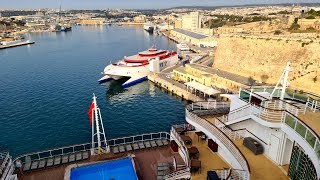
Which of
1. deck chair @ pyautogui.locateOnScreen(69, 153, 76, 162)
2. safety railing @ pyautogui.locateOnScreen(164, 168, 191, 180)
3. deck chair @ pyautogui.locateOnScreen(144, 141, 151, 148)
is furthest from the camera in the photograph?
deck chair @ pyautogui.locateOnScreen(144, 141, 151, 148)

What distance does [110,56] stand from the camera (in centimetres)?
9056

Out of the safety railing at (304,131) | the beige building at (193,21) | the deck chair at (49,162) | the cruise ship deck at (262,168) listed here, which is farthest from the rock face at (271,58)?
the beige building at (193,21)

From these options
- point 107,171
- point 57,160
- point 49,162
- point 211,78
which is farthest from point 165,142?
point 211,78

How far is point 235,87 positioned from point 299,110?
30.6 metres

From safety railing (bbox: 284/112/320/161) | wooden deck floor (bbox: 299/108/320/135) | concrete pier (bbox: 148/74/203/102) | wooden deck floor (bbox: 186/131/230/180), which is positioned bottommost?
concrete pier (bbox: 148/74/203/102)

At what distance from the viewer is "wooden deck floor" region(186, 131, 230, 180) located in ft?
46.6

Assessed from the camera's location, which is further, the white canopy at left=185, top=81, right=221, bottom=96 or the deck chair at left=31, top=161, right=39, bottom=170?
the white canopy at left=185, top=81, right=221, bottom=96

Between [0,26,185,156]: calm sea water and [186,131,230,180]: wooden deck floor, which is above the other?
[186,131,230,180]: wooden deck floor

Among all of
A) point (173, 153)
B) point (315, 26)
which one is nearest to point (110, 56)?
point (315, 26)

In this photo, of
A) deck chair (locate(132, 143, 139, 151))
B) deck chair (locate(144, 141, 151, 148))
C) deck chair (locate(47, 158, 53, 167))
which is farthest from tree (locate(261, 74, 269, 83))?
deck chair (locate(47, 158, 53, 167))

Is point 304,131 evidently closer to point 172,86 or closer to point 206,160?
point 206,160

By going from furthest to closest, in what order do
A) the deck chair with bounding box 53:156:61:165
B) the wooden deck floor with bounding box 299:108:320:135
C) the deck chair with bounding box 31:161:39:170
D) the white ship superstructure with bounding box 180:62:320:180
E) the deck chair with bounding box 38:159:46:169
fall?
the deck chair with bounding box 53:156:61:165 → the deck chair with bounding box 38:159:46:169 → the deck chair with bounding box 31:161:39:170 → the wooden deck floor with bounding box 299:108:320:135 → the white ship superstructure with bounding box 180:62:320:180

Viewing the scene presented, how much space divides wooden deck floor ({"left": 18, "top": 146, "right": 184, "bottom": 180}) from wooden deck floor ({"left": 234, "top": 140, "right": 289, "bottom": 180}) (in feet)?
17.8

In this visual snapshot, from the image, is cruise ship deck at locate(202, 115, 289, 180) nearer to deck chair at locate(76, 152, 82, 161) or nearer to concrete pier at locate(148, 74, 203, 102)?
deck chair at locate(76, 152, 82, 161)
